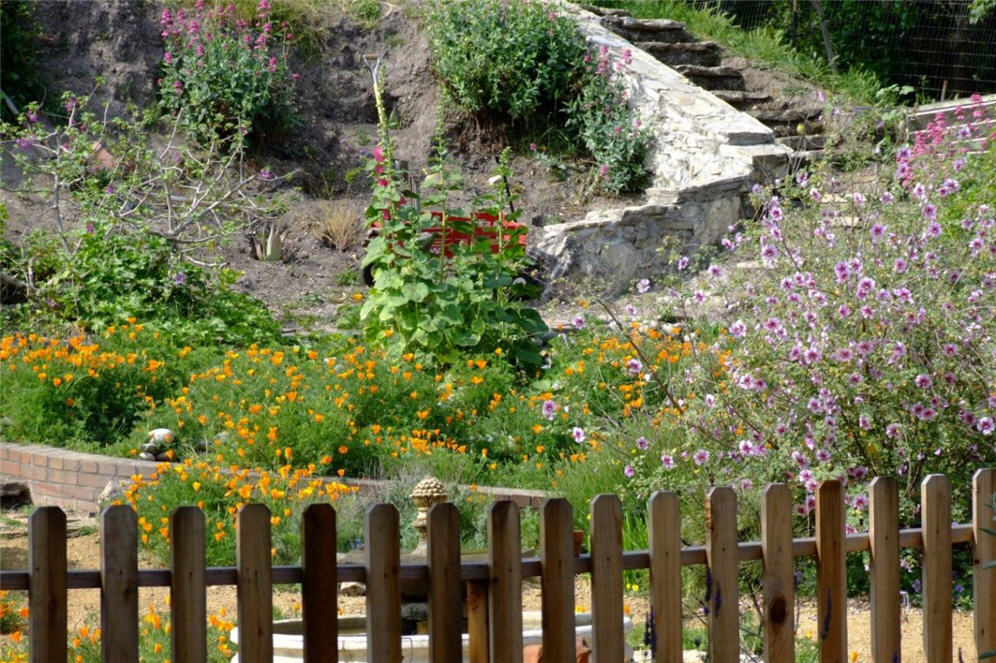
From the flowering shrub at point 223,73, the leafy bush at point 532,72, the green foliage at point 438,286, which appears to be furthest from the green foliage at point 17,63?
the green foliage at point 438,286

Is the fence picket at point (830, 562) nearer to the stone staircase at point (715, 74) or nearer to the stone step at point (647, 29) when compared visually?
the stone staircase at point (715, 74)

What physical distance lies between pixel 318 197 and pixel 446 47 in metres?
2.07

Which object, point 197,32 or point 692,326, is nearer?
point 692,326

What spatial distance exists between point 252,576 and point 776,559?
1225mm

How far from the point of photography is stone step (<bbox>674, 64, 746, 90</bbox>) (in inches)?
499

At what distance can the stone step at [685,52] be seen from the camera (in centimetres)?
1297

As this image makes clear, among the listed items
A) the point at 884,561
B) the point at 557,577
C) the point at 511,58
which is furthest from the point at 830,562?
the point at 511,58

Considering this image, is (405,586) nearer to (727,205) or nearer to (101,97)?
(727,205)

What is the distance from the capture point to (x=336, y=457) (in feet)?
19.8

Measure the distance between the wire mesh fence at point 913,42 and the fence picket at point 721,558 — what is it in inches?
478

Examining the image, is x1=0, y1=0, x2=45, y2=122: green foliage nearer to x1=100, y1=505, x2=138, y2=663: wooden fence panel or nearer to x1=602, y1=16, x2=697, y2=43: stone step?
x1=602, y1=16, x2=697, y2=43: stone step

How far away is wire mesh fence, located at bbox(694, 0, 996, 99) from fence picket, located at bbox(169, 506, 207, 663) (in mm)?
12812

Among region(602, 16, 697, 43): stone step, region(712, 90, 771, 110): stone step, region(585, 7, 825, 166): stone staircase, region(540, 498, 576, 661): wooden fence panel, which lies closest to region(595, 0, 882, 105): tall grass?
region(585, 7, 825, 166): stone staircase

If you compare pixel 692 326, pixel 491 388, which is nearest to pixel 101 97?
pixel 491 388
